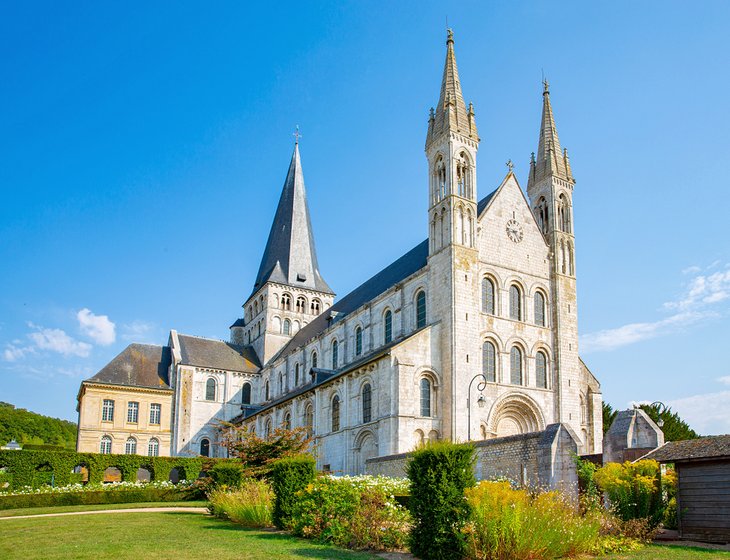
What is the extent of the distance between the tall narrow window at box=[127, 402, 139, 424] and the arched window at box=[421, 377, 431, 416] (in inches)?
1137

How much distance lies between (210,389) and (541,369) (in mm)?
28837

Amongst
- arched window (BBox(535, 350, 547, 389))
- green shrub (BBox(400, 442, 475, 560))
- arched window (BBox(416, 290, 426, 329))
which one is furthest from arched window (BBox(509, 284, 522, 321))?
green shrub (BBox(400, 442, 475, 560))

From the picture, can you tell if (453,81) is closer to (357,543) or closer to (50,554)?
(357,543)

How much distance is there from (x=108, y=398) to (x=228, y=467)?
31906 mm

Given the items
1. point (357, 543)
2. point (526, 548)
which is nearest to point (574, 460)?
point (526, 548)

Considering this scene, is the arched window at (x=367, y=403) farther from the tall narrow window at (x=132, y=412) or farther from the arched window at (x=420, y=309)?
the tall narrow window at (x=132, y=412)

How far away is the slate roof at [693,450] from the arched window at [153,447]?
42.9 metres

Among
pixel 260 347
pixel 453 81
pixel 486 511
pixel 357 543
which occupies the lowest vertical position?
pixel 357 543

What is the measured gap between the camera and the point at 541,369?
33.3m

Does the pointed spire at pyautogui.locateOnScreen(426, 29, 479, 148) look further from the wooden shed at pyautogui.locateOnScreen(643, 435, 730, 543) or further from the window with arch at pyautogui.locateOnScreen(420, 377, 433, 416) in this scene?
the wooden shed at pyautogui.locateOnScreen(643, 435, 730, 543)

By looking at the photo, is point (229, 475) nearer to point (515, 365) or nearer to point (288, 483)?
point (288, 483)

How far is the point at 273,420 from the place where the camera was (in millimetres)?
43656

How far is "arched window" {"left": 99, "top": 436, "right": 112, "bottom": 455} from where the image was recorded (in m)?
48.6

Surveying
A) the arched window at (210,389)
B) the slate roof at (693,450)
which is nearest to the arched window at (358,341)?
the arched window at (210,389)
